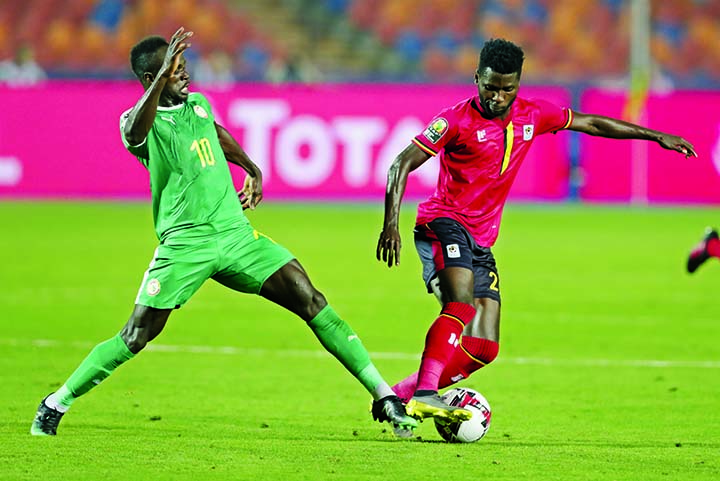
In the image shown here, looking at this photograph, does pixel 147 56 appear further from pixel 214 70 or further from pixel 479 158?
pixel 214 70

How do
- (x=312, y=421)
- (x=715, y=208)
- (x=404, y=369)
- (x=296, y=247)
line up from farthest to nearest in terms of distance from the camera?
(x=715, y=208) < (x=296, y=247) < (x=404, y=369) < (x=312, y=421)

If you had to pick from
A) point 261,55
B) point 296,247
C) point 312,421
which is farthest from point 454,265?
point 261,55

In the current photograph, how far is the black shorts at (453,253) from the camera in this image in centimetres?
735

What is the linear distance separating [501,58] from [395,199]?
90 cm

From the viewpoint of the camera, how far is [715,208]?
83.3 ft

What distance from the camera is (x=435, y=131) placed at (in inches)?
286

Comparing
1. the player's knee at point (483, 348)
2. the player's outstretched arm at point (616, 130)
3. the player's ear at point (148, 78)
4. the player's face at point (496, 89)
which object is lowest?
the player's knee at point (483, 348)

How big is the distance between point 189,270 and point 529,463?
1.93 metres

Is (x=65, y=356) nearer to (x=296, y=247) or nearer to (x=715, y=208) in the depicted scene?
(x=296, y=247)

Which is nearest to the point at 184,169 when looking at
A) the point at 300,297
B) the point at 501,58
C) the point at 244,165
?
the point at 244,165

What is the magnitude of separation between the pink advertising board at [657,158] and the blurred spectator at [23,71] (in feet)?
35.2

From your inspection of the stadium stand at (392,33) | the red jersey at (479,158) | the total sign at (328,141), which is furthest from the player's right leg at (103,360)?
the stadium stand at (392,33)

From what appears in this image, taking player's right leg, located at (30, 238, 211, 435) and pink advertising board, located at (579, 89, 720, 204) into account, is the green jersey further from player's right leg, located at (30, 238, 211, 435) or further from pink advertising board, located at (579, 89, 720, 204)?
pink advertising board, located at (579, 89, 720, 204)

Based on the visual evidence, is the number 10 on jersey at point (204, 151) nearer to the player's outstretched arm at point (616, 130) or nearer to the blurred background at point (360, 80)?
the player's outstretched arm at point (616, 130)
